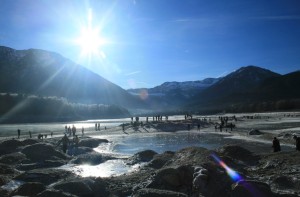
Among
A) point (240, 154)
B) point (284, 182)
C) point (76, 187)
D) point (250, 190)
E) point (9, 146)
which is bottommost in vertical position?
point (284, 182)

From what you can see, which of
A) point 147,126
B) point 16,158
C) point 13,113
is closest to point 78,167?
point 16,158

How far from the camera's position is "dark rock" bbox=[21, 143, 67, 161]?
3236 cm

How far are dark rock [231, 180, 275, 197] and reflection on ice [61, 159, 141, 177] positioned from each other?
12598mm

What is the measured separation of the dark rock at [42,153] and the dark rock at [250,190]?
2217cm

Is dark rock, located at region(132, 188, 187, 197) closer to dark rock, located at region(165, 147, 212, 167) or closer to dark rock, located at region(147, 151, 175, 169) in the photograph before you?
dark rock, located at region(165, 147, 212, 167)

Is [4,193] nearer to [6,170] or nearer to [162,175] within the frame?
[162,175]

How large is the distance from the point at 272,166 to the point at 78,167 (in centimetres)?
1524

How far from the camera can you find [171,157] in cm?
2717

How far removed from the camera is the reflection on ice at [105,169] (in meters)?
25.5

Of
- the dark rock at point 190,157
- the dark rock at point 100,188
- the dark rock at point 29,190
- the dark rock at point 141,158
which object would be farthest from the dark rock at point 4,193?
the dark rock at point 141,158

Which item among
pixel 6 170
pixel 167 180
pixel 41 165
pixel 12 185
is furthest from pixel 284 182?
pixel 41 165

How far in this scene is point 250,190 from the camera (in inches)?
529

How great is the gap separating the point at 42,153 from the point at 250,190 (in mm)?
24437

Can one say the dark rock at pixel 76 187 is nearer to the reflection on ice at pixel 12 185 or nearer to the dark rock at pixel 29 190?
the dark rock at pixel 29 190
